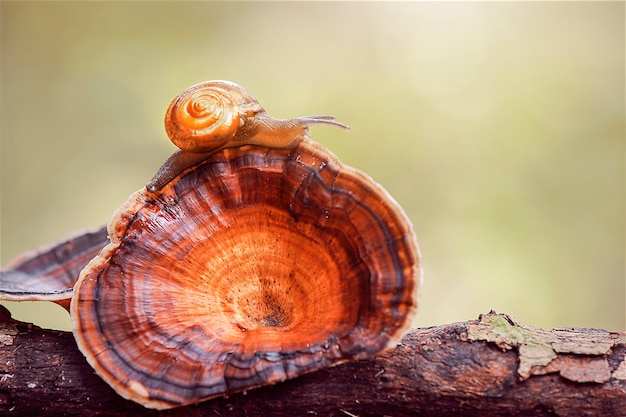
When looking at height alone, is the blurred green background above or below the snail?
above

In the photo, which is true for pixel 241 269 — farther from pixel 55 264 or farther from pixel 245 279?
pixel 55 264

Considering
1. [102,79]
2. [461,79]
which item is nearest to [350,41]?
[461,79]

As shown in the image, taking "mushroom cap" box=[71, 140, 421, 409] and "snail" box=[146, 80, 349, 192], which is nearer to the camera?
"mushroom cap" box=[71, 140, 421, 409]

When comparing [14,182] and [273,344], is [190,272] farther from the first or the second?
[14,182]

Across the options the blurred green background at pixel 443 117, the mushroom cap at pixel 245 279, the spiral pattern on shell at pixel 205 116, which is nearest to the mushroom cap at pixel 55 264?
the mushroom cap at pixel 245 279

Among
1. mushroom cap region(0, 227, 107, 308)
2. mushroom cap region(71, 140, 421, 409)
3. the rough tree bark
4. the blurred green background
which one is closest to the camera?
mushroom cap region(71, 140, 421, 409)

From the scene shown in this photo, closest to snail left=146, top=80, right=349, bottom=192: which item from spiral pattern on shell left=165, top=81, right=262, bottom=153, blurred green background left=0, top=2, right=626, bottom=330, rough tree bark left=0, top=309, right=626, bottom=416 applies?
spiral pattern on shell left=165, top=81, right=262, bottom=153

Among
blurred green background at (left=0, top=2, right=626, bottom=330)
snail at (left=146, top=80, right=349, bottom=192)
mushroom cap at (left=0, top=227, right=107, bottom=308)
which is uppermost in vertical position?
blurred green background at (left=0, top=2, right=626, bottom=330)

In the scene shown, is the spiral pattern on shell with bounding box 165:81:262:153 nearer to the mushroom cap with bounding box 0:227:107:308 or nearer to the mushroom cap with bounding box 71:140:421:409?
the mushroom cap with bounding box 71:140:421:409
